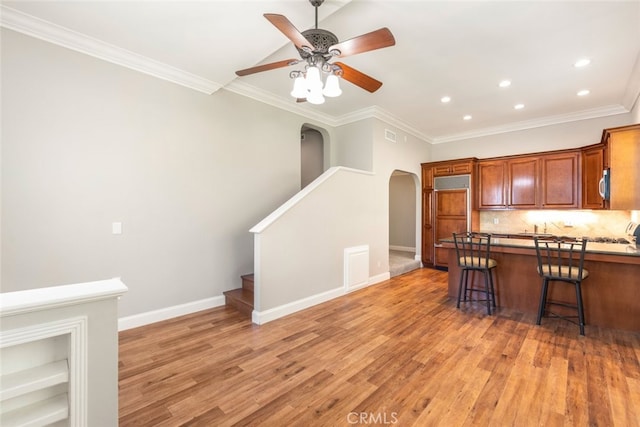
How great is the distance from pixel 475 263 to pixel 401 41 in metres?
2.92

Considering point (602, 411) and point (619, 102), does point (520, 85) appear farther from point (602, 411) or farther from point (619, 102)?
point (602, 411)

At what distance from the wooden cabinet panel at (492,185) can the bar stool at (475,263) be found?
6.64ft

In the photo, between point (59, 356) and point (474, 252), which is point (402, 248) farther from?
point (59, 356)

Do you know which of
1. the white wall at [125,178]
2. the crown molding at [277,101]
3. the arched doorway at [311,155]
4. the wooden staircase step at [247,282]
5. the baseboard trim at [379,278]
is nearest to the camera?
the white wall at [125,178]

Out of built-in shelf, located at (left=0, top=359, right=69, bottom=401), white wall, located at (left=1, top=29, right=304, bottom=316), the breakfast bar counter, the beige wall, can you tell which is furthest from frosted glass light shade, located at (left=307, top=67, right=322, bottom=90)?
the beige wall

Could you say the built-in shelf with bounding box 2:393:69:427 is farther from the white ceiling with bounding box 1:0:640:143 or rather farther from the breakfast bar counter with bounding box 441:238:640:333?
the breakfast bar counter with bounding box 441:238:640:333

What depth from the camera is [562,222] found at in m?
5.30

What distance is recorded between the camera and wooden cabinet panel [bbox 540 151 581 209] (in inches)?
193

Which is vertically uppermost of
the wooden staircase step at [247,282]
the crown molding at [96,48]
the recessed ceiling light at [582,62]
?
the recessed ceiling light at [582,62]

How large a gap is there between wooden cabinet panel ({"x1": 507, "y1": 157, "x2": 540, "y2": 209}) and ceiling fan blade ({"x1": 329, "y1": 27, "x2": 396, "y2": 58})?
4772mm

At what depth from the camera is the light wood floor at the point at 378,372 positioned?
186 centimetres

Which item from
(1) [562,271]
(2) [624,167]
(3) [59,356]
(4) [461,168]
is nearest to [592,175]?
(2) [624,167]

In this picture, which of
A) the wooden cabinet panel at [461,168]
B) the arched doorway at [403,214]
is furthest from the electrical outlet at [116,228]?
the arched doorway at [403,214]

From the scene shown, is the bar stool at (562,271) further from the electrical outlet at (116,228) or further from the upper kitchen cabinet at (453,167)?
the electrical outlet at (116,228)
